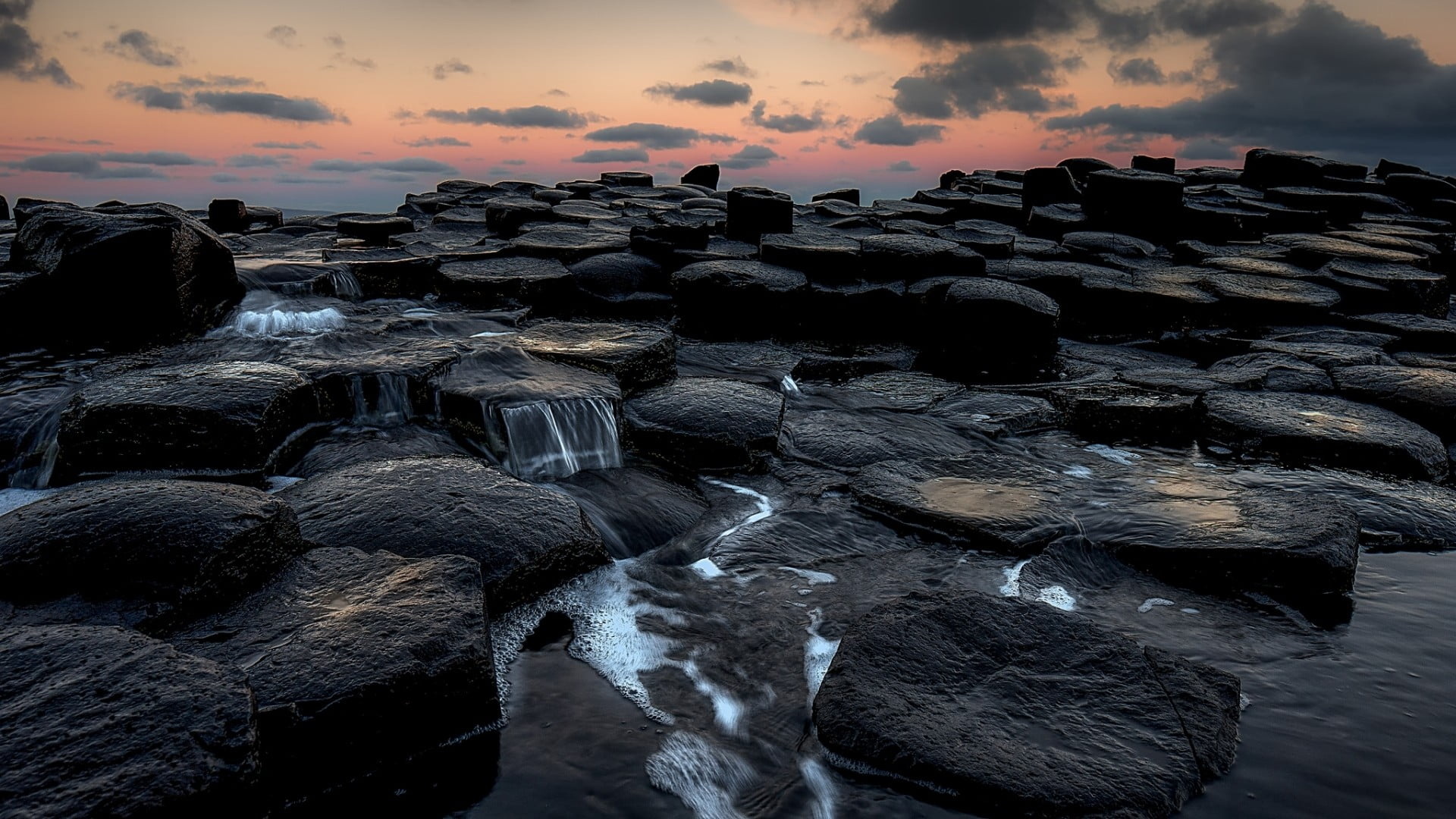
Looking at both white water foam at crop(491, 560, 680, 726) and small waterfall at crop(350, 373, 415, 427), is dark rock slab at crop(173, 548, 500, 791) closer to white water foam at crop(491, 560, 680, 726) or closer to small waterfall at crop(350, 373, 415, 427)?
white water foam at crop(491, 560, 680, 726)

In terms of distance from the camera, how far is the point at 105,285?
5082mm

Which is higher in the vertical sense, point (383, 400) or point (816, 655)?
point (383, 400)

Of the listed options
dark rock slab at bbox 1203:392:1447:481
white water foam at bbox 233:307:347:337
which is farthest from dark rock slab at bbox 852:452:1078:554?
white water foam at bbox 233:307:347:337

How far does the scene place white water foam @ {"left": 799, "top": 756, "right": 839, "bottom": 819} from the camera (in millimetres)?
1962

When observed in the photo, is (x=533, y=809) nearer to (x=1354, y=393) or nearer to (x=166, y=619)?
(x=166, y=619)

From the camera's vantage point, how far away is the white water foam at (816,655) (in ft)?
8.06

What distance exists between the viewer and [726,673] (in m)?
2.54

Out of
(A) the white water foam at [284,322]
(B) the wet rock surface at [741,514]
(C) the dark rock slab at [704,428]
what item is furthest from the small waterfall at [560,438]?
(A) the white water foam at [284,322]

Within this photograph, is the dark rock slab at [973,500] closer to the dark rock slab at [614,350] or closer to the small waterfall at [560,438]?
the small waterfall at [560,438]

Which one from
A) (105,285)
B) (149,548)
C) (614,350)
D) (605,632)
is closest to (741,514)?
Result: (605,632)

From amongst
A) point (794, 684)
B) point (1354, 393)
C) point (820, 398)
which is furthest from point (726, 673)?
point (1354, 393)

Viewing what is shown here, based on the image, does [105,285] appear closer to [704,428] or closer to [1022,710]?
[704,428]

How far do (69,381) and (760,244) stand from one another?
4.90 metres

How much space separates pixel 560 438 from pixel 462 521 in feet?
3.69
